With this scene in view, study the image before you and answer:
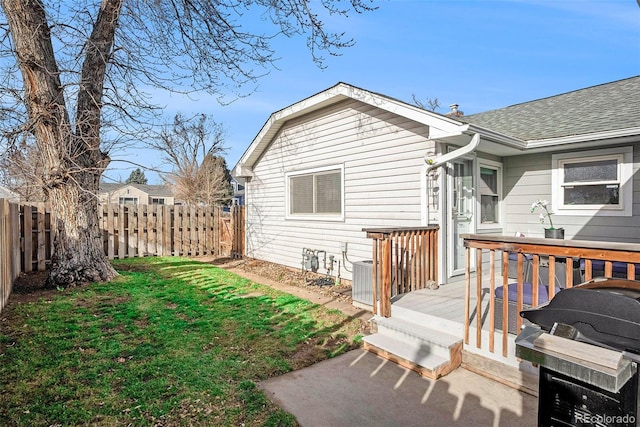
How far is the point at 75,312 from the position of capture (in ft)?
16.4

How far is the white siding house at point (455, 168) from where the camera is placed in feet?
17.1

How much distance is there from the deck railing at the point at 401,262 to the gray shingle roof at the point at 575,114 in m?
2.23

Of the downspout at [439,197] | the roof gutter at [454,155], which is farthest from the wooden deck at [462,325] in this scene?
the roof gutter at [454,155]

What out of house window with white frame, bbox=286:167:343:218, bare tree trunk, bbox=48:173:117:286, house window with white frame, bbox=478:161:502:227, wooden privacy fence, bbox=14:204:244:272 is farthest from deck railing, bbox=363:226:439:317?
wooden privacy fence, bbox=14:204:244:272

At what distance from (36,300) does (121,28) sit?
531 centimetres

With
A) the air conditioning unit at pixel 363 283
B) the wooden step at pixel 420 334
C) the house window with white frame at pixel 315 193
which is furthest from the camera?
the house window with white frame at pixel 315 193

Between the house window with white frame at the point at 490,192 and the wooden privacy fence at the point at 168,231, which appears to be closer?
the house window with white frame at the point at 490,192

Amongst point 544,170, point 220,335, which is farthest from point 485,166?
point 220,335

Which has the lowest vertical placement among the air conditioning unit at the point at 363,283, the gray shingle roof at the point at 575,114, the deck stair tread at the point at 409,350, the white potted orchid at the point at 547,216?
the deck stair tread at the point at 409,350

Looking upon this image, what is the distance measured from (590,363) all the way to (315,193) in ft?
22.8

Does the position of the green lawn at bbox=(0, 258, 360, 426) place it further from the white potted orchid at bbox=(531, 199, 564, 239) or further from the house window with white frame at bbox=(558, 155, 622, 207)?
the house window with white frame at bbox=(558, 155, 622, 207)

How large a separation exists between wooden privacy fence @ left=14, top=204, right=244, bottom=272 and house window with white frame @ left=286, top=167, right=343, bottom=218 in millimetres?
3053

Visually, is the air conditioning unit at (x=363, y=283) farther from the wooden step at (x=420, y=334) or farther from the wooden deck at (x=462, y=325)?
the wooden step at (x=420, y=334)

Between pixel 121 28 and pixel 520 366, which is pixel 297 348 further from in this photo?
pixel 121 28
